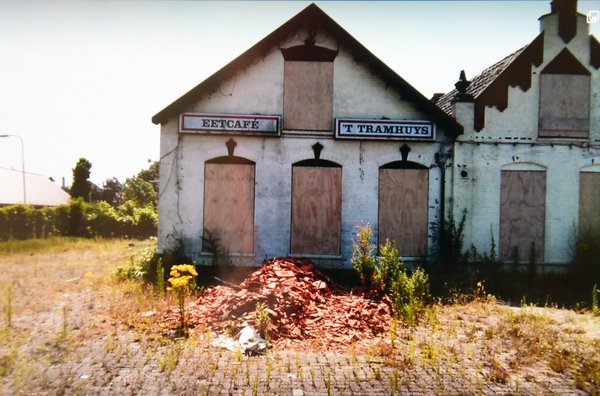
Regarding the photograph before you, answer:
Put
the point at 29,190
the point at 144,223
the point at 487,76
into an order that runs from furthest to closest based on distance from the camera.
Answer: the point at 29,190 < the point at 144,223 < the point at 487,76

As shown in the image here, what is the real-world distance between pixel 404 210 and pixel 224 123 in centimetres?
564

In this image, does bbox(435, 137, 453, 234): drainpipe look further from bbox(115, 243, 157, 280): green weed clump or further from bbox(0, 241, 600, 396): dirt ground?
bbox(115, 243, 157, 280): green weed clump

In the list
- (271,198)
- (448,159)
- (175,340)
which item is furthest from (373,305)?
(448,159)

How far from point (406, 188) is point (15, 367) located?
30.2ft

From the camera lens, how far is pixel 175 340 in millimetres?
5727

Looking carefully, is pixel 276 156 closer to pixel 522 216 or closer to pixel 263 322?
pixel 263 322

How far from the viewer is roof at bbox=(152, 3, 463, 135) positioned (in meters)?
10.2

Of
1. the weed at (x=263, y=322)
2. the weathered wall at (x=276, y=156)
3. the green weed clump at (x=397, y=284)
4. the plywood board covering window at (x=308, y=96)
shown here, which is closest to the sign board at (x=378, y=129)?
the weathered wall at (x=276, y=156)

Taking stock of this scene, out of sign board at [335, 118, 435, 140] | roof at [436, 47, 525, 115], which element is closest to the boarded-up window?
roof at [436, 47, 525, 115]

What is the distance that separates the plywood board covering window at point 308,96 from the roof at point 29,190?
3325cm

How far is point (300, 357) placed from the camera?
530 cm

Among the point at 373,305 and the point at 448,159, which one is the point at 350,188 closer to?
the point at 448,159

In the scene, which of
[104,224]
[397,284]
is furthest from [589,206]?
[104,224]

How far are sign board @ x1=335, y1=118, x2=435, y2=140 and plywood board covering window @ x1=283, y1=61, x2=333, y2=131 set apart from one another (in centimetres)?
43
